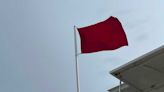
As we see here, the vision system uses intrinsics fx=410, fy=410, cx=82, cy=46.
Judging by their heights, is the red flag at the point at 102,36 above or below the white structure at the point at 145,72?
above

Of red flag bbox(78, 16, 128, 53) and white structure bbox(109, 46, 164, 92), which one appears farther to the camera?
red flag bbox(78, 16, 128, 53)

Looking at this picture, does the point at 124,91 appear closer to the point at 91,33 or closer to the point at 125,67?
the point at 91,33

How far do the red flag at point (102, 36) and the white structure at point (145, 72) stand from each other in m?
2.02

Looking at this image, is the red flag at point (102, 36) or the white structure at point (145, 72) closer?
the white structure at point (145, 72)

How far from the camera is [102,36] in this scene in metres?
11.8

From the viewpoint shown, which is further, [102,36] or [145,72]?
[102,36]

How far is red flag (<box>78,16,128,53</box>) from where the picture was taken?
37.9 ft

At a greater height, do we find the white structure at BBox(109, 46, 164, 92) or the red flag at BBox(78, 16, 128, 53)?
the red flag at BBox(78, 16, 128, 53)

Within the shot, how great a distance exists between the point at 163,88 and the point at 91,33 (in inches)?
115

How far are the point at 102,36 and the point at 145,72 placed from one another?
8.97ft

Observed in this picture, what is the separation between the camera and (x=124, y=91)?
12992mm

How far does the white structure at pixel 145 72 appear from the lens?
347 inches

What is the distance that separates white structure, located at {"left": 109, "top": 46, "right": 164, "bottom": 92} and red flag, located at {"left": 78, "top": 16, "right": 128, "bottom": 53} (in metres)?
2.02

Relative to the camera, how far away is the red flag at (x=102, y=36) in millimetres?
11547
